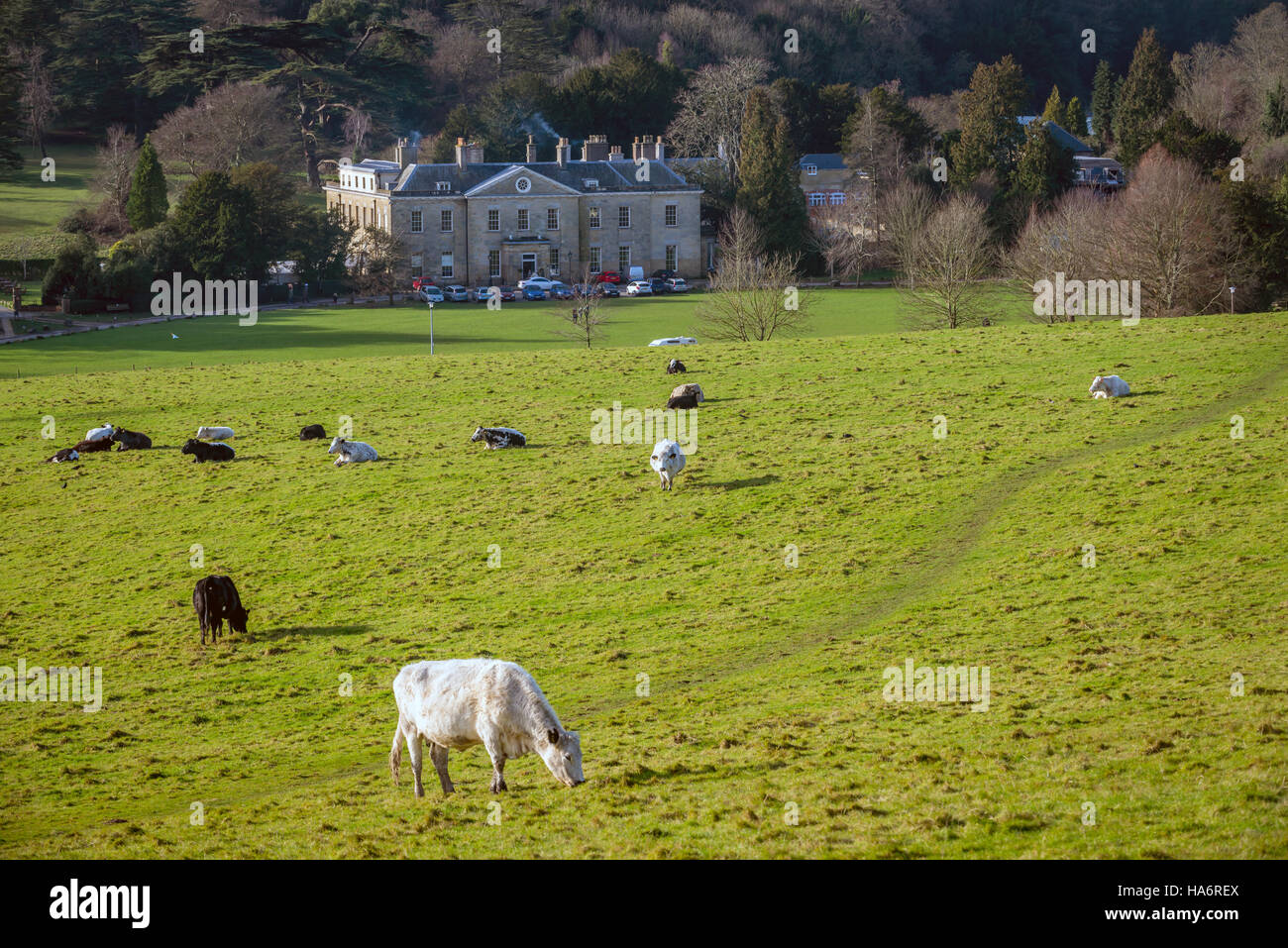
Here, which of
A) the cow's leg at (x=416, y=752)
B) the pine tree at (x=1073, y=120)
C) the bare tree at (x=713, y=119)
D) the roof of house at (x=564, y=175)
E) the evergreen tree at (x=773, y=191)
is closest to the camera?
the cow's leg at (x=416, y=752)

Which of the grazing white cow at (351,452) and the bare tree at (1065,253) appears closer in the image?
the grazing white cow at (351,452)

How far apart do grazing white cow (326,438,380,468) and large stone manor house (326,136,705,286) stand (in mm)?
71869

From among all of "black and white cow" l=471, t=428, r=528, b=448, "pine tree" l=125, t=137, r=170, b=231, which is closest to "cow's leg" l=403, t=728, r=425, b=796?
"black and white cow" l=471, t=428, r=528, b=448

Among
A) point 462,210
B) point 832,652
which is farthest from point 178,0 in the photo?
point 832,652

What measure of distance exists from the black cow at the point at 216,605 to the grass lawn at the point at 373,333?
83.9 feet

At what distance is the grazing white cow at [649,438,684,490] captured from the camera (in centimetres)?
2873

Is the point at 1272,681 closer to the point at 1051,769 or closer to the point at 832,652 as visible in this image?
the point at 1051,769

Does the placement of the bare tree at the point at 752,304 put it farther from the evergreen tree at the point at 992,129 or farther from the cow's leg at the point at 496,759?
the evergreen tree at the point at 992,129

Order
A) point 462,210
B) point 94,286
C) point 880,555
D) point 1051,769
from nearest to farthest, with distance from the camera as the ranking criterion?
point 1051,769, point 880,555, point 94,286, point 462,210

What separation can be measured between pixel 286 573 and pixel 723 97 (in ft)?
348

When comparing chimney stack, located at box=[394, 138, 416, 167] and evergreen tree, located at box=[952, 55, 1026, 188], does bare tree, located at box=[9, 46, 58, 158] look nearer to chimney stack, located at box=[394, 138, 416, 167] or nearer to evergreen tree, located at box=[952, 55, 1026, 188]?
chimney stack, located at box=[394, 138, 416, 167]

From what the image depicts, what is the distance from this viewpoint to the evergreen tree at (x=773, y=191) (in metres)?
106

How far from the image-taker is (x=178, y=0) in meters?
137

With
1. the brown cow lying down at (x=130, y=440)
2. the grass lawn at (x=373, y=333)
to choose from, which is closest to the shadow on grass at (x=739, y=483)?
the brown cow lying down at (x=130, y=440)
